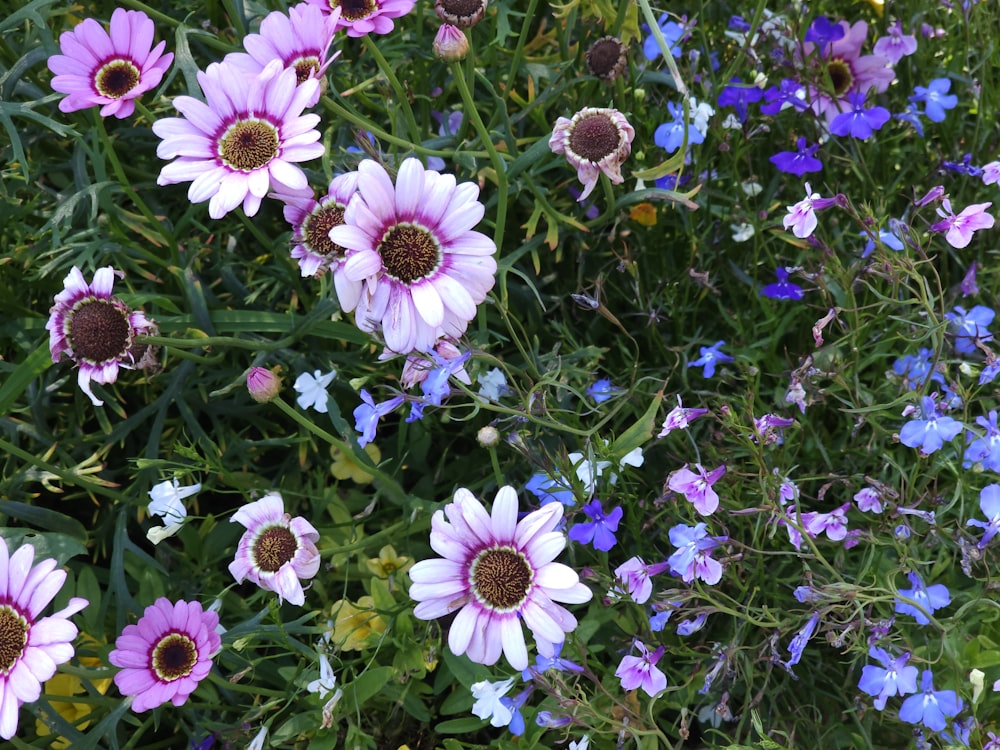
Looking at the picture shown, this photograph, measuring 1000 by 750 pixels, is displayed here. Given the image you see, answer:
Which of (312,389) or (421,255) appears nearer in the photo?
(421,255)

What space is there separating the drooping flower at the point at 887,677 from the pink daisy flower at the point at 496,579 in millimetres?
441

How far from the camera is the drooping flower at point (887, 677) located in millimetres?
1250

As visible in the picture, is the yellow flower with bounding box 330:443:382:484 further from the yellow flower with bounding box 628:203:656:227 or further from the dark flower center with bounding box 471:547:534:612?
the yellow flower with bounding box 628:203:656:227

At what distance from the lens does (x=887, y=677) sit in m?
1.27

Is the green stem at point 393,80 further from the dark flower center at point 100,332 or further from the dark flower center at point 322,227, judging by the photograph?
the dark flower center at point 100,332

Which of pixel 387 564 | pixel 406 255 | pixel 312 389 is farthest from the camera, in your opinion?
pixel 387 564

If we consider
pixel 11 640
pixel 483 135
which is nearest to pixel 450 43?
pixel 483 135

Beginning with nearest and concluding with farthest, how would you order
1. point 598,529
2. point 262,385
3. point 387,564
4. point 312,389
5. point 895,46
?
point 262,385 → point 598,529 → point 312,389 → point 387,564 → point 895,46

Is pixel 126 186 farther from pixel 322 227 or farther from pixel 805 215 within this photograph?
pixel 805 215

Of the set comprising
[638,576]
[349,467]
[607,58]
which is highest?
[607,58]

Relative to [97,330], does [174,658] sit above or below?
below

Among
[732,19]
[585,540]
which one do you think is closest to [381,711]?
[585,540]

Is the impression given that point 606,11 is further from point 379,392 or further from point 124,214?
point 124,214

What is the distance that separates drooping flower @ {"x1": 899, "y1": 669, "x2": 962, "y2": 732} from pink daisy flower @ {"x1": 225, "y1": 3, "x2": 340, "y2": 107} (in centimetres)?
118
